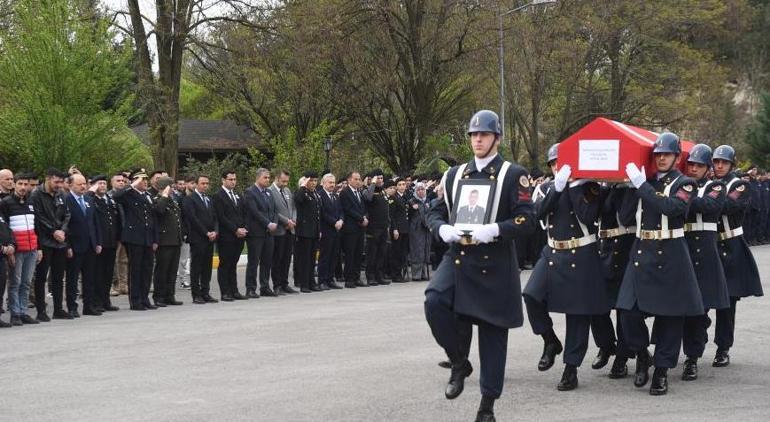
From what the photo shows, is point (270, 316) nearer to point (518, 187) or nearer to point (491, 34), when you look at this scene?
point (518, 187)

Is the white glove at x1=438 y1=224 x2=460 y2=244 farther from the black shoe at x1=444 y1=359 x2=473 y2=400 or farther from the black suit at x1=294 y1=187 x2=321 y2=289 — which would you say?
the black suit at x1=294 y1=187 x2=321 y2=289

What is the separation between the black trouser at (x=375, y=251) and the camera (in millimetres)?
18906

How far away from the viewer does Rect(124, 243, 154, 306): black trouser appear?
586 inches

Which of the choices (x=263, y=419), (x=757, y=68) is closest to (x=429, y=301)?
(x=263, y=419)

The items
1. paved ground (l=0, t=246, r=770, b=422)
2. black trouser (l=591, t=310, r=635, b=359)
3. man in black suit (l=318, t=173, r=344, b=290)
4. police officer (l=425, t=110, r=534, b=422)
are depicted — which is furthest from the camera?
man in black suit (l=318, t=173, r=344, b=290)

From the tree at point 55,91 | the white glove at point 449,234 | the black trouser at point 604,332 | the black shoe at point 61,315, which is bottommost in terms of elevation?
the black shoe at point 61,315

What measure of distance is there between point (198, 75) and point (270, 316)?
3604cm

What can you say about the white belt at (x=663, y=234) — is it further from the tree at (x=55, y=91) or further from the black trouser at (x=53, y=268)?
the tree at (x=55, y=91)

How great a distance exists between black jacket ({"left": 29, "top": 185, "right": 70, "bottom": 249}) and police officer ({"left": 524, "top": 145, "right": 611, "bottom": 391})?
7.16 metres

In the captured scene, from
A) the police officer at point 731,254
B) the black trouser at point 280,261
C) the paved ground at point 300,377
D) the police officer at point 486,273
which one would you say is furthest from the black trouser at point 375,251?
the police officer at point 486,273

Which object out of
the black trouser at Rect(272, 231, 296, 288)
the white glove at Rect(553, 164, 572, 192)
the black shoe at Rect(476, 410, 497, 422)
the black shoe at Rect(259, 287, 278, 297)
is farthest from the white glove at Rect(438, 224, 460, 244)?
the black trouser at Rect(272, 231, 296, 288)

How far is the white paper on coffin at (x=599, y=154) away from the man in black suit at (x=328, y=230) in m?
9.54

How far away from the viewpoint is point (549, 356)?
30.5ft

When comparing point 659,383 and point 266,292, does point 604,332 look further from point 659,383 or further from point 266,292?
point 266,292
